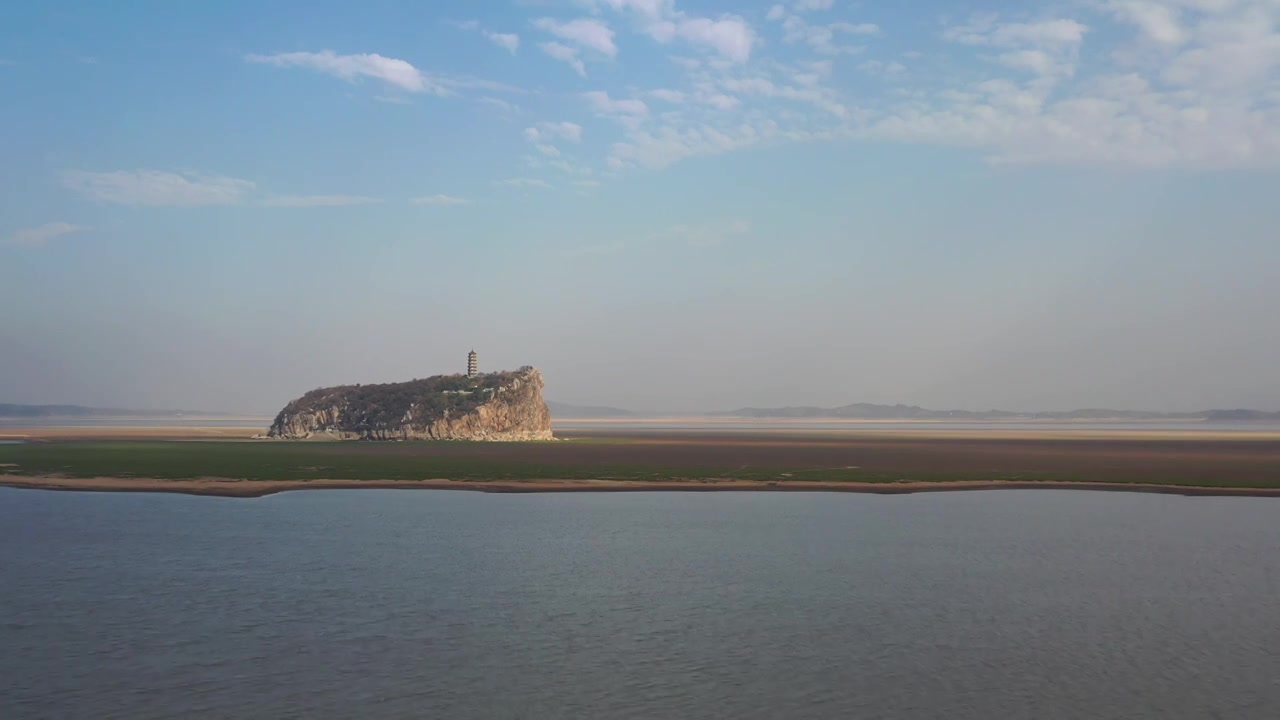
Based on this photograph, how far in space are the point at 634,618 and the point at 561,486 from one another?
110ft

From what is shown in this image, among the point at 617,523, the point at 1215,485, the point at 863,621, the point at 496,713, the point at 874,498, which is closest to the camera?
the point at 496,713

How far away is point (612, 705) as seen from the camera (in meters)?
15.5

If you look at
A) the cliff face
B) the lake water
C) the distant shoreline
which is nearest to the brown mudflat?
the distant shoreline

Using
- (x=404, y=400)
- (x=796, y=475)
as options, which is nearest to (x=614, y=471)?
(x=796, y=475)

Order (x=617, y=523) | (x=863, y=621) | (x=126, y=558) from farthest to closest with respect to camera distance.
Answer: (x=617, y=523)
(x=126, y=558)
(x=863, y=621)

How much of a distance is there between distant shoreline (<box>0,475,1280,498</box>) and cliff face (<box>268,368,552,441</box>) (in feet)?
256

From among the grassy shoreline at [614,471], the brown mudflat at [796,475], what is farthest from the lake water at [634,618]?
the grassy shoreline at [614,471]

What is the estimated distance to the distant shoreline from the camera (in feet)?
170

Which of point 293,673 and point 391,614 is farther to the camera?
point 391,614

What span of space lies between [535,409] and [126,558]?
11113 cm

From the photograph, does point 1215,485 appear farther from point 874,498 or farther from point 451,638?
point 451,638

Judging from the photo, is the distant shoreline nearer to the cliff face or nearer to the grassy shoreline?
the grassy shoreline

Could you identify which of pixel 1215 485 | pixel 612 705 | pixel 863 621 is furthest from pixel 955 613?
pixel 1215 485

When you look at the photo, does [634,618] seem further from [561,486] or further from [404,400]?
[404,400]
